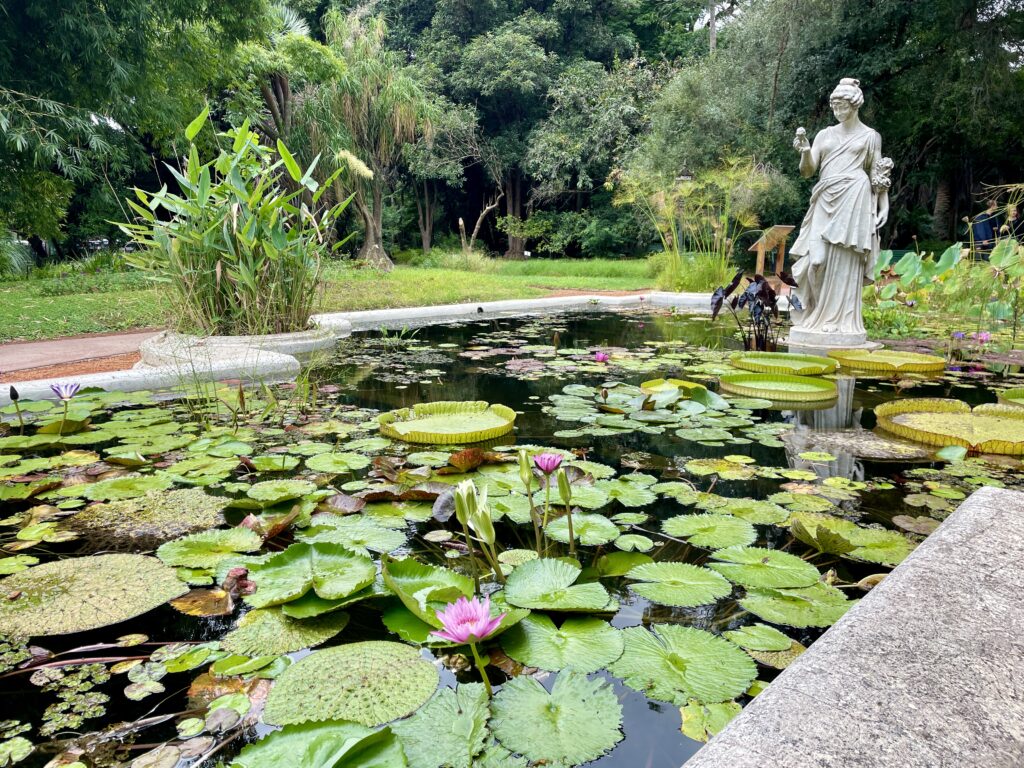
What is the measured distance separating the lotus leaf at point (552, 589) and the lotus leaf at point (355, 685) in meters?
0.21

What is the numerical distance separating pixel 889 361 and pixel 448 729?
3493mm

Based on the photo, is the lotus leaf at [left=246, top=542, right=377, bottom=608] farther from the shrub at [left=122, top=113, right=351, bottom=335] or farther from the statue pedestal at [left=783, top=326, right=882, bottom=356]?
the statue pedestal at [left=783, top=326, right=882, bottom=356]

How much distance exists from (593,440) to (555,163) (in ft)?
49.5

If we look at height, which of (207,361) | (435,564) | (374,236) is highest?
(374,236)

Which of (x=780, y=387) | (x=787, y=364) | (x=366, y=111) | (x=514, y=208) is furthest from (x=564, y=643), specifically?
(x=514, y=208)

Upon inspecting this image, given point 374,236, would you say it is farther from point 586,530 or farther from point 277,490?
point 586,530

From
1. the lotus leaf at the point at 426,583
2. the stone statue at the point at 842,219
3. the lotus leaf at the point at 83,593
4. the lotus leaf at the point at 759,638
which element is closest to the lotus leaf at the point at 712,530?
the lotus leaf at the point at 759,638

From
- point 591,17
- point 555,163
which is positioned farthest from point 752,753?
point 591,17

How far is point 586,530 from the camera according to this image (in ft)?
4.82

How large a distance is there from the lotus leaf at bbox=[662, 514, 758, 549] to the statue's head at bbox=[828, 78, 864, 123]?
3.46 meters

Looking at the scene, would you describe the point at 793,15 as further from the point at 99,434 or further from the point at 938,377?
the point at 99,434

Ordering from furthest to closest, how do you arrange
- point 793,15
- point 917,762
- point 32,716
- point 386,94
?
point 386,94
point 793,15
point 32,716
point 917,762

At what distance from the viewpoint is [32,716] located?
908 mm

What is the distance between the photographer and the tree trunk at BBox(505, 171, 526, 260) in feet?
60.2
